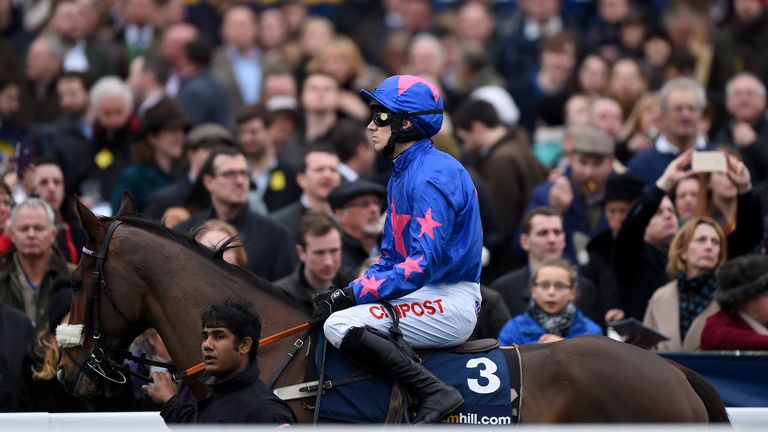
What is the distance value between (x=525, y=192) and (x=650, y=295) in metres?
2.41

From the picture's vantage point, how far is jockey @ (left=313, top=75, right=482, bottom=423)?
21.5 ft

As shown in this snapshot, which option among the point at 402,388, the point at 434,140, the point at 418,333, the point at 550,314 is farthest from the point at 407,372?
the point at 434,140

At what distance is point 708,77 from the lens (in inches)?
591

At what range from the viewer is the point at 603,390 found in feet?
22.3

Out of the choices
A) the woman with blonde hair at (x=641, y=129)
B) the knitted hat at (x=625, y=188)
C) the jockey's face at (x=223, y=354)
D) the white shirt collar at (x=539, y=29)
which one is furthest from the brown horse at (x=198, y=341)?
the white shirt collar at (x=539, y=29)

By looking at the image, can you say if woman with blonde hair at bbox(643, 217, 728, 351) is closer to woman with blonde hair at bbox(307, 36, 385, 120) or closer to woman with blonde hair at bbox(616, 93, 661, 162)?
woman with blonde hair at bbox(616, 93, 661, 162)

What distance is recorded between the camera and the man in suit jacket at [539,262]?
9.63 metres

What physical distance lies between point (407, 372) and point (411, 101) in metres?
1.35

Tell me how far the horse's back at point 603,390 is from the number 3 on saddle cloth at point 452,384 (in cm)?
→ 13

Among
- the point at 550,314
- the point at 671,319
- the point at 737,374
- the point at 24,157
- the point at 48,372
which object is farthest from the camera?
the point at 24,157

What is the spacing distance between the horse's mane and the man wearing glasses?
2.74m

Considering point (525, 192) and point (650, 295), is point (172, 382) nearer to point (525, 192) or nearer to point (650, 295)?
point (650, 295)

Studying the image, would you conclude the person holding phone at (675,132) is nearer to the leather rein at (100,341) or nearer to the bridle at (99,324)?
the leather rein at (100,341)

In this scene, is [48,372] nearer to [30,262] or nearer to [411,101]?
[30,262]
